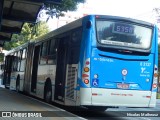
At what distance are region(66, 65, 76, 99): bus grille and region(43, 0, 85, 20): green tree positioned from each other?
5949 mm

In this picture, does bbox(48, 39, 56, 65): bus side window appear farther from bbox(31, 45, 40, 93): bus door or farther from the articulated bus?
bbox(31, 45, 40, 93): bus door

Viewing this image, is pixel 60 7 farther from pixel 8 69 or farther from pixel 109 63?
pixel 8 69

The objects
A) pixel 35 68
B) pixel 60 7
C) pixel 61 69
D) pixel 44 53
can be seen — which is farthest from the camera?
pixel 60 7

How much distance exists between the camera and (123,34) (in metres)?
12.6

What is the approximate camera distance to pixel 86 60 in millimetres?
11969

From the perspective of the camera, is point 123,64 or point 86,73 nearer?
point 86,73

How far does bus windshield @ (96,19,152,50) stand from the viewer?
1236 centimetres

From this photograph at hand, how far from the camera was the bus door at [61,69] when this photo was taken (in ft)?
45.6

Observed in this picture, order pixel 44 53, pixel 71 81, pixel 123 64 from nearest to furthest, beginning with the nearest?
pixel 123 64
pixel 71 81
pixel 44 53

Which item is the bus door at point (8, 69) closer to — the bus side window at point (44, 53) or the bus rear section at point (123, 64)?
the bus side window at point (44, 53)

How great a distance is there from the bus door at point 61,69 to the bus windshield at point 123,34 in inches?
78.8

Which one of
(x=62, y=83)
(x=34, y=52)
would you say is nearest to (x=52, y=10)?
(x=34, y=52)

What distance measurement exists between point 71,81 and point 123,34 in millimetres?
2315

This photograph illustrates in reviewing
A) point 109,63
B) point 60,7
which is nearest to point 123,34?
point 109,63
